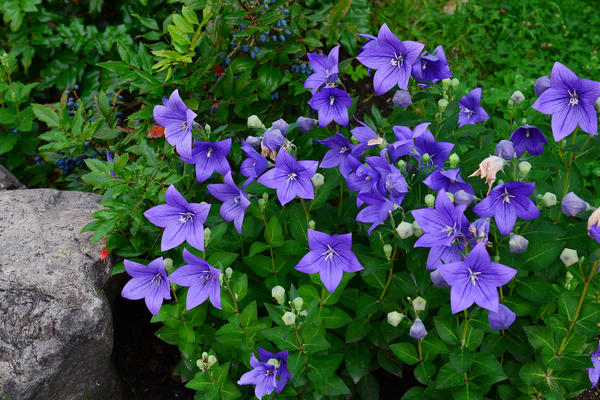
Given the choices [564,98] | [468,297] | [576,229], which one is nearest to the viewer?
[468,297]

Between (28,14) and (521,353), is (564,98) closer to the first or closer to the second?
(521,353)

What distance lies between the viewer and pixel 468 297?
192cm

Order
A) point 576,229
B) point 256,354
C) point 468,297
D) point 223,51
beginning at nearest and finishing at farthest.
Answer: point 468,297
point 576,229
point 256,354
point 223,51

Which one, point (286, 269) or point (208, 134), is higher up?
point (208, 134)

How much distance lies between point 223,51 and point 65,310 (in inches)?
65.5

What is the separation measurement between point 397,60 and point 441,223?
75 cm

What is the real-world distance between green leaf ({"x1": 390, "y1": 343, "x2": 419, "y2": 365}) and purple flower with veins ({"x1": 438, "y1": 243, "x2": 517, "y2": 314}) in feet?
1.88

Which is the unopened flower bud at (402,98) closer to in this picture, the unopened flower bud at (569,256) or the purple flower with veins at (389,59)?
the purple flower with veins at (389,59)

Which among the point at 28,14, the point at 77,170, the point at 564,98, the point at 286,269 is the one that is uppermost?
the point at 564,98

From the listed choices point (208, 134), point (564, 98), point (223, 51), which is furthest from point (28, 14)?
point (564, 98)

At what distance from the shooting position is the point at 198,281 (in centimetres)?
238

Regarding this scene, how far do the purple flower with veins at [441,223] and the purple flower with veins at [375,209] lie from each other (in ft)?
0.54

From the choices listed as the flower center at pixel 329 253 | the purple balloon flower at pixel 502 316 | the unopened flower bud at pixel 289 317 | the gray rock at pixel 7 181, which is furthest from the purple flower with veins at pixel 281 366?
the gray rock at pixel 7 181

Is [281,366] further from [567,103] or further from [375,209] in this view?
[567,103]
